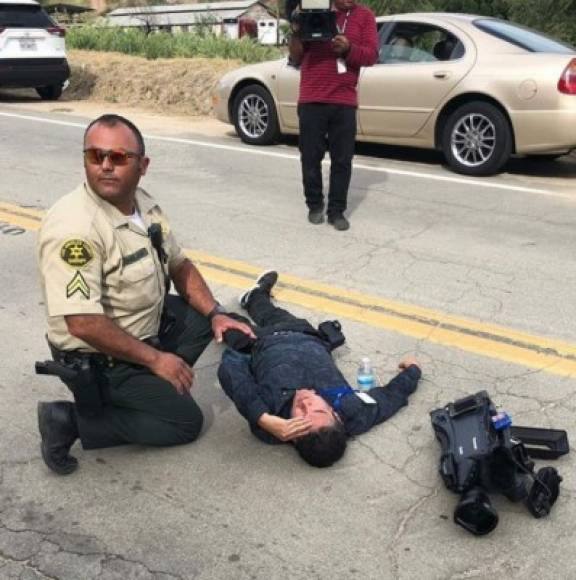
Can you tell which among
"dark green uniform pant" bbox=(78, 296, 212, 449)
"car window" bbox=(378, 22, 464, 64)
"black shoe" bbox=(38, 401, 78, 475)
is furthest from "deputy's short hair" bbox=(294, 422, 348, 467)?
"car window" bbox=(378, 22, 464, 64)

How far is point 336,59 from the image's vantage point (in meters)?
5.98

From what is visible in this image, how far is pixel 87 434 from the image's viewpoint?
3127 millimetres

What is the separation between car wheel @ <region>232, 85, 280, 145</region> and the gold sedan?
0.36 m

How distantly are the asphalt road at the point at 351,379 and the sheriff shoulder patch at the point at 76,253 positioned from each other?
86cm

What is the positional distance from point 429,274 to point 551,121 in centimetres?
314

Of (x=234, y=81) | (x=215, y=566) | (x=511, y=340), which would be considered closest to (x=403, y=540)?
(x=215, y=566)

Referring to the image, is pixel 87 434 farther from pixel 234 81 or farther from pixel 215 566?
pixel 234 81

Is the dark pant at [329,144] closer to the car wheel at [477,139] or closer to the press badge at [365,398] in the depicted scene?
the car wheel at [477,139]

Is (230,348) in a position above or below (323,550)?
above

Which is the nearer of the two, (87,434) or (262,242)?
(87,434)

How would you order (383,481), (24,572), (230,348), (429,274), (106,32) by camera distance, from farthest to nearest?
(106,32) → (429,274) → (230,348) → (383,481) → (24,572)

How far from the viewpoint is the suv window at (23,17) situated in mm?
13723

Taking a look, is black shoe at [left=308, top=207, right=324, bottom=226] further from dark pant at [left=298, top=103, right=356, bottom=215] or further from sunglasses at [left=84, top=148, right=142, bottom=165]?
sunglasses at [left=84, top=148, right=142, bottom=165]

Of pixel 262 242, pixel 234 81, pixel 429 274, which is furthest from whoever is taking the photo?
pixel 234 81
